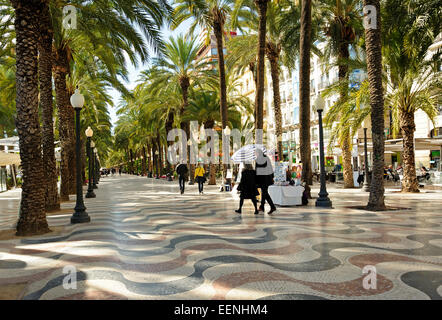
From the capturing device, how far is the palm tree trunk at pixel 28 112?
7680 millimetres

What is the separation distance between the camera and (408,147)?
14.7 m

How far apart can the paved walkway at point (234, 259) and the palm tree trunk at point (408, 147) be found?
6.51m

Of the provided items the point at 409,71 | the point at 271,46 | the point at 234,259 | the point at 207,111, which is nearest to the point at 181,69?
the point at 207,111

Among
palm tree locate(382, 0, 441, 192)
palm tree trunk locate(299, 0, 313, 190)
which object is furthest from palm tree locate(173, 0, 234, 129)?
palm tree locate(382, 0, 441, 192)

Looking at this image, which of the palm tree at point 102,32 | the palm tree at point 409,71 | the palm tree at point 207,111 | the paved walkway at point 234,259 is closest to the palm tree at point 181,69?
the palm tree at point 207,111

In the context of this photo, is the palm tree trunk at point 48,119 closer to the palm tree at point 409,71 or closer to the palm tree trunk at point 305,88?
the palm tree trunk at point 305,88

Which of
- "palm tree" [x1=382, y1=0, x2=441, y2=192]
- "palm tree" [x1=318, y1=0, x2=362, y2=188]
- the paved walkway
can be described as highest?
"palm tree" [x1=318, y1=0, x2=362, y2=188]

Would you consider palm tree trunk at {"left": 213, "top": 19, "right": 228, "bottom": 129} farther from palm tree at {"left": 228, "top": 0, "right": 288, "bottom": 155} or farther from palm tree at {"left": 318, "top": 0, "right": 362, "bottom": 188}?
palm tree at {"left": 318, "top": 0, "right": 362, "bottom": 188}

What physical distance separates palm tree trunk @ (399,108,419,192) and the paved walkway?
6.51 meters

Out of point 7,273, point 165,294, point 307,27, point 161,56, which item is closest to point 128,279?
point 165,294

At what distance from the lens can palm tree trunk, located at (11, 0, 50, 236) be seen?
7680 mm

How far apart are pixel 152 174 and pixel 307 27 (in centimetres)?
4478
